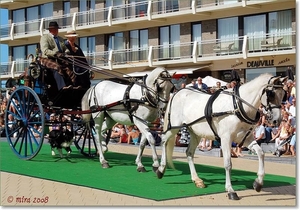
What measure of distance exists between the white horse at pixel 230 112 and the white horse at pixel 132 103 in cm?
115

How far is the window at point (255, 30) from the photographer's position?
30.5m

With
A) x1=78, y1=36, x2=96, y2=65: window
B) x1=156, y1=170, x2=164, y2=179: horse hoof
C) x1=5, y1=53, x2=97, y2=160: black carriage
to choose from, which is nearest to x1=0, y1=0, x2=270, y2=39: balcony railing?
x1=78, y1=36, x2=96, y2=65: window

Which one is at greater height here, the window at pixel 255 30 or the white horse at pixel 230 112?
the window at pixel 255 30

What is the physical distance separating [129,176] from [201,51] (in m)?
22.1

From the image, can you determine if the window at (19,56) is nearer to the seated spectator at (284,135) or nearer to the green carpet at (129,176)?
the green carpet at (129,176)

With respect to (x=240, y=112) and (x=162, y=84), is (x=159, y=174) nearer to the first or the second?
(x=162, y=84)

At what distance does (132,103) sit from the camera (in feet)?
40.6

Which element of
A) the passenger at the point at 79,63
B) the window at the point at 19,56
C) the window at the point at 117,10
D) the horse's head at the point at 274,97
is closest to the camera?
the horse's head at the point at 274,97

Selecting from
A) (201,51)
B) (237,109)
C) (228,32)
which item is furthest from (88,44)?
(237,109)

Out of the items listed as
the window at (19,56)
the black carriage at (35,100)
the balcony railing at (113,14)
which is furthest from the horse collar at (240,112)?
the window at (19,56)

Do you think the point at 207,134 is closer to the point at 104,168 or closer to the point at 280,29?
the point at 104,168

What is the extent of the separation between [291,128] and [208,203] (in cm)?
841

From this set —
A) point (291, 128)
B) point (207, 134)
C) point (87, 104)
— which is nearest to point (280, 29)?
point (291, 128)

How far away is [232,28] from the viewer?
3228 cm
